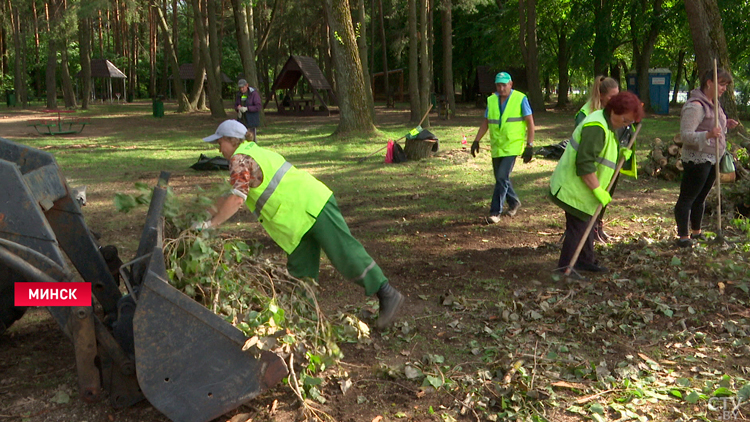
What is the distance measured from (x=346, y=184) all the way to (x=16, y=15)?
35112 millimetres

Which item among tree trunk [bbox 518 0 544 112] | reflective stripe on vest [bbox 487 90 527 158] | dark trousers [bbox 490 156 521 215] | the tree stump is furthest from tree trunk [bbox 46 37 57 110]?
dark trousers [bbox 490 156 521 215]

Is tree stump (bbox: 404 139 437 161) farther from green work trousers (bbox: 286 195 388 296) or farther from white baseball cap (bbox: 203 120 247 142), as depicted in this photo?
white baseball cap (bbox: 203 120 247 142)

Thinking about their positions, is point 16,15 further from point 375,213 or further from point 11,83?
point 375,213

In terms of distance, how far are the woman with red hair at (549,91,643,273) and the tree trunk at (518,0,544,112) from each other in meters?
23.1

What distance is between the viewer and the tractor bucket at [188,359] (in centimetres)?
311

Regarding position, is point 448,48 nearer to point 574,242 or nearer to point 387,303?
point 574,242

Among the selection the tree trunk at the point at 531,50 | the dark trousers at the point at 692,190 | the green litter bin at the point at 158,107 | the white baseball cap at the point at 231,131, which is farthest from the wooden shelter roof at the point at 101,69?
the white baseball cap at the point at 231,131

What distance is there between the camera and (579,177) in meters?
5.62

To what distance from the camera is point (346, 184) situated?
10859 mm

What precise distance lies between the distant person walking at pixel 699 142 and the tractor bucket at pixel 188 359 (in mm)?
4828

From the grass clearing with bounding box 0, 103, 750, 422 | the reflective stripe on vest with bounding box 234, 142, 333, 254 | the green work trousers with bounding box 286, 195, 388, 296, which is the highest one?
the reflective stripe on vest with bounding box 234, 142, 333, 254

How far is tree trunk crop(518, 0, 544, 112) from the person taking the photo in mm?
27433

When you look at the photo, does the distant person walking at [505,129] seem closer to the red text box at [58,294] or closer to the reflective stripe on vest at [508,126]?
the reflective stripe on vest at [508,126]

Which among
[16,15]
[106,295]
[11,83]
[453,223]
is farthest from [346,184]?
[11,83]
